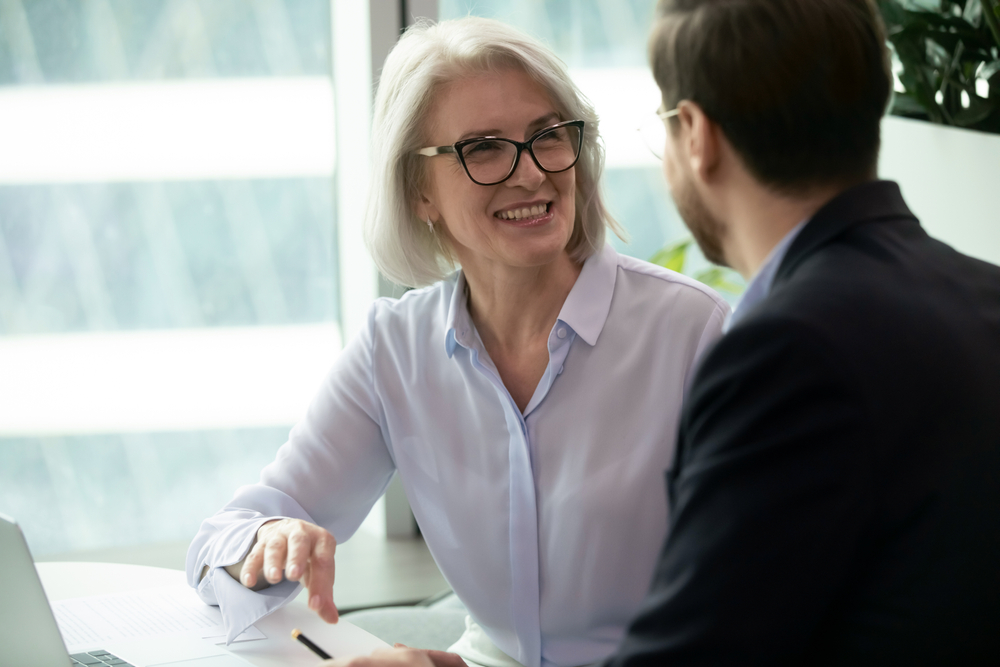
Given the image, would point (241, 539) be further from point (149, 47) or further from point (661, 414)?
point (149, 47)

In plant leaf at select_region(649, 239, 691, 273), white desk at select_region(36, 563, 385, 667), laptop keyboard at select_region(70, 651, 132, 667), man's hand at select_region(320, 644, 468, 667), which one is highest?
plant leaf at select_region(649, 239, 691, 273)

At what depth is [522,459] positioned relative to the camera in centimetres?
154

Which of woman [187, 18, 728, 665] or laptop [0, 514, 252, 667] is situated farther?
woman [187, 18, 728, 665]

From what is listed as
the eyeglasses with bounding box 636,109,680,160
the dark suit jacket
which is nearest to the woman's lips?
the eyeglasses with bounding box 636,109,680,160

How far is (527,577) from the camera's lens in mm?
1526

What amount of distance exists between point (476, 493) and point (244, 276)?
6.91ft

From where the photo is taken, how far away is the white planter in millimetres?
2146

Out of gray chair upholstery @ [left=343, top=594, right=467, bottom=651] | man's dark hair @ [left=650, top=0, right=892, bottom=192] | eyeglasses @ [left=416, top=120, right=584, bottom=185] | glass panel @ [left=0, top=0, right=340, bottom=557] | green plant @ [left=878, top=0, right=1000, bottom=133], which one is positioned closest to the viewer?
man's dark hair @ [left=650, top=0, right=892, bottom=192]

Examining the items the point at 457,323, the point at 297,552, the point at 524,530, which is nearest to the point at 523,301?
the point at 457,323

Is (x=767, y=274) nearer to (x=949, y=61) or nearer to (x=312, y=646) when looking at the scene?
(x=312, y=646)

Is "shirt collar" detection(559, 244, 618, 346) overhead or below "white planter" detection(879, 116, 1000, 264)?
below

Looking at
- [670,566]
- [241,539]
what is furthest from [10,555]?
[670,566]

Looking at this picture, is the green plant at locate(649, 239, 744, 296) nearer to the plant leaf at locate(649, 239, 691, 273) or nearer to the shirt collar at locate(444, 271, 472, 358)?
the plant leaf at locate(649, 239, 691, 273)

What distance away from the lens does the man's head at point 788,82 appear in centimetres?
85
